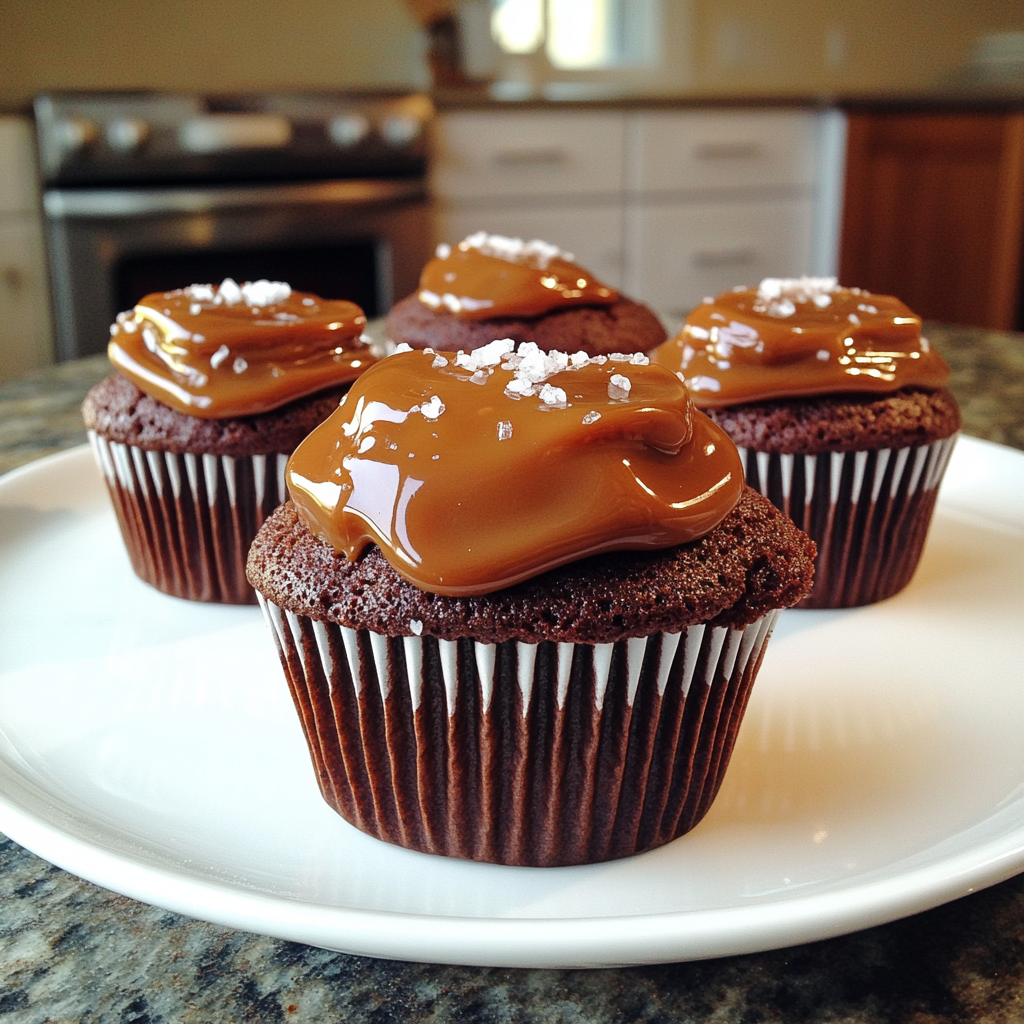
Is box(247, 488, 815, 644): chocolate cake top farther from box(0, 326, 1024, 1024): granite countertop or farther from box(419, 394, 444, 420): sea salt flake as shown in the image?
box(0, 326, 1024, 1024): granite countertop

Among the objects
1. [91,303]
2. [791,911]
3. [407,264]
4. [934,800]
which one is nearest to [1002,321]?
[407,264]

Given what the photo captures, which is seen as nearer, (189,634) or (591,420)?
(591,420)

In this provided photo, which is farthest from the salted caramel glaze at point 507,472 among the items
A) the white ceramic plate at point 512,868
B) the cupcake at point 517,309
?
the cupcake at point 517,309

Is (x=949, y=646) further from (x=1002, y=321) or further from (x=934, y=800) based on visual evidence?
(x=1002, y=321)

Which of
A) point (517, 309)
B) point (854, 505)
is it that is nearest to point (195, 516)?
point (517, 309)

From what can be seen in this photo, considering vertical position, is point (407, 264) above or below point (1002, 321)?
above

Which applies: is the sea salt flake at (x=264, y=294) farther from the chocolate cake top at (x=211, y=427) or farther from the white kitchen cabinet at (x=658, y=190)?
the white kitchen cabinet at (x=658, y=190)
